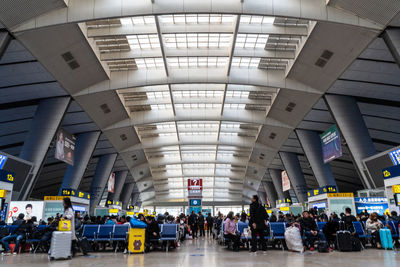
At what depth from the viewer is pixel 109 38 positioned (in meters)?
18.2

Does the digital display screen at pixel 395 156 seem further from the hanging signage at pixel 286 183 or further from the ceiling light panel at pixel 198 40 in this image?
the hanging signage at pixel 286 183

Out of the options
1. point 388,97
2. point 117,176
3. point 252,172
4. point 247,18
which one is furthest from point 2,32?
point 252,172

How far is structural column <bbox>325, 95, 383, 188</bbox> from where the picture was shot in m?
19.3

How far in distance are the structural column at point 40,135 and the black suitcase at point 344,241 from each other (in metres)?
16.2

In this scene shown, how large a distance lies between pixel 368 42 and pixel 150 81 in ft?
41.2

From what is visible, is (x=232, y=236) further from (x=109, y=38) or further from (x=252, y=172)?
(x=252, y=172)

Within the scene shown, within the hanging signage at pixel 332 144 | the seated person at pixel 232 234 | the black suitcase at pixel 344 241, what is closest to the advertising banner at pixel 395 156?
the hanging signage at pixel 332 144

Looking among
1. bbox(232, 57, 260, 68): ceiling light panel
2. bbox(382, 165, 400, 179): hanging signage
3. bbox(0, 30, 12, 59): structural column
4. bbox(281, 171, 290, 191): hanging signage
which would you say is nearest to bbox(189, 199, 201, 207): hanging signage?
bbox(281, 171, 290, 191): hanging signage

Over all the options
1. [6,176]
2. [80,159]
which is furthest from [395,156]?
[80,159]

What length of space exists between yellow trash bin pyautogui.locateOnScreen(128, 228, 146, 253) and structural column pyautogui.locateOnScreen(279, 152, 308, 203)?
25.1 meters

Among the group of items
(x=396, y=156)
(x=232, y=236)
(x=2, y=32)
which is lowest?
(x=232, y=236)

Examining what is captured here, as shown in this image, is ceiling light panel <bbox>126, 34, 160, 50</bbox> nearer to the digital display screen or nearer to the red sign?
the digital display screen

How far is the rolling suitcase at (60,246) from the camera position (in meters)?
7.70

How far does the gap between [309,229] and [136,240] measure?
5.24 meters
